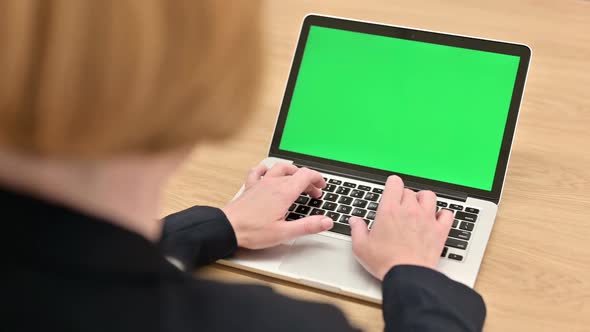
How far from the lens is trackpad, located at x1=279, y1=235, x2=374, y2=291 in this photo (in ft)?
3.11

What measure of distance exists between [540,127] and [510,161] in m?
0.08

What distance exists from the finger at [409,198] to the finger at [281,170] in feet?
0.50

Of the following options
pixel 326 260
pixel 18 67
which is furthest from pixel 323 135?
pixel 18 67

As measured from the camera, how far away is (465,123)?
109 cm

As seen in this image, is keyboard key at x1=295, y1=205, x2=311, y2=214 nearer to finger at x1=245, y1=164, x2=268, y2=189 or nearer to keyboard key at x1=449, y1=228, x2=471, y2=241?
finger at x1=245, y1=164, x2=268, y2=189

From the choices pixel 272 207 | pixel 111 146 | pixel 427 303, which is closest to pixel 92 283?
pixel 111 146

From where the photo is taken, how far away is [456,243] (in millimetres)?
982

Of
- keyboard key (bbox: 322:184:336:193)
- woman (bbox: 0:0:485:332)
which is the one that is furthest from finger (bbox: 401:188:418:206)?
woman (bbox: 0:0:485:332)

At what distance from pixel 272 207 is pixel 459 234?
23 cm

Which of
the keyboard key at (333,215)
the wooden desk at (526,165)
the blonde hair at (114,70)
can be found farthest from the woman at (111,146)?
the keyboard key at (333,215)

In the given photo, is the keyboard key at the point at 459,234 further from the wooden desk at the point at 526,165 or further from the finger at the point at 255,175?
the finger at the point at 255,175

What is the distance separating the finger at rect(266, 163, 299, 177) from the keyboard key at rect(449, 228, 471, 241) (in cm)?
22

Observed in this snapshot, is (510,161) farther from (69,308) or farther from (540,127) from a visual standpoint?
(69,308)

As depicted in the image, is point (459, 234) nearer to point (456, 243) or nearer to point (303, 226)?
point (456, 243)
